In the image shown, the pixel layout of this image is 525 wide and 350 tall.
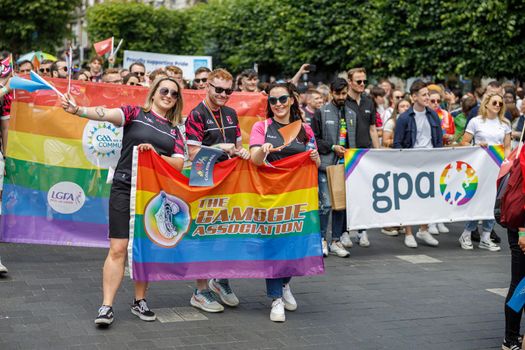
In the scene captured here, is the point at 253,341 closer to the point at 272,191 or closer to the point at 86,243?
the point at 272,191

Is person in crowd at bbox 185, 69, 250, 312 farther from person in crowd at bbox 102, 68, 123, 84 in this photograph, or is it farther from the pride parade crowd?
person in crowd at bbox 102, 68, 123, 84

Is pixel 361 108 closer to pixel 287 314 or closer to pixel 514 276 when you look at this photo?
pixel 287 314

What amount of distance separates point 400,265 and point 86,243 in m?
3.47

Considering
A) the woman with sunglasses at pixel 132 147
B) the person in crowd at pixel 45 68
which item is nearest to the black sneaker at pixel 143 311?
the woman with sunglasses at pixel 132 147

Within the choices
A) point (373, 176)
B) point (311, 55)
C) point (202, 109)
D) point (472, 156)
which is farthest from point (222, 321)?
point (311, 55)

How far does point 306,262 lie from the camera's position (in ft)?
22.4

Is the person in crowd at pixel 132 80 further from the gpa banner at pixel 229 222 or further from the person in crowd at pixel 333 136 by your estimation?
the gpa banner at pixel 229 222

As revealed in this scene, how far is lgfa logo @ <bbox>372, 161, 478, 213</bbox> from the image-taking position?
10.0 m

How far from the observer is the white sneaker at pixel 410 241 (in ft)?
34.1

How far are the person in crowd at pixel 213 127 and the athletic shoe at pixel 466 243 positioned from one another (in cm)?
461

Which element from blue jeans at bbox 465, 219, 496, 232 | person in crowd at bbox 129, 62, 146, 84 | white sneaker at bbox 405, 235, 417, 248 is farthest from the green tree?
blue jeans at bbox 465, 219, 496, 232

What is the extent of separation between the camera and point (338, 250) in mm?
9664

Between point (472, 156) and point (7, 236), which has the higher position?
point (472, 156)

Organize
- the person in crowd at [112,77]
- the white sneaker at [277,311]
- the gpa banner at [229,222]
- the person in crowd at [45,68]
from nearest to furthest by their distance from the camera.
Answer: the gpa banner at [229,222] → the white sneaker at [277,311] → the person in crowd at [112,77] → the person in crowd at [45,68]
